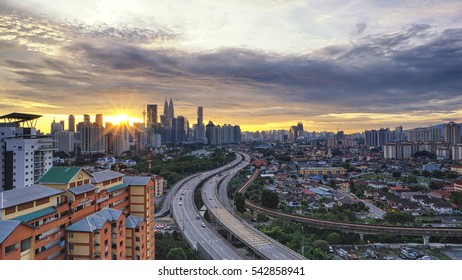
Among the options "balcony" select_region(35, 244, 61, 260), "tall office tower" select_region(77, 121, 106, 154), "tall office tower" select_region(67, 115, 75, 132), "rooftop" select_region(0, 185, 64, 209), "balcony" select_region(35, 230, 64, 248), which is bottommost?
"balcony" select_region(35, 244, 61, 260)

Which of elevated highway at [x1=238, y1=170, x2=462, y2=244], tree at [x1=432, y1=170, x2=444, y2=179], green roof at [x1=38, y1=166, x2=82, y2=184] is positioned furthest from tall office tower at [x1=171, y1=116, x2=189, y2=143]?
tree at [x1=432, y1=170, x2=444, y2=179]

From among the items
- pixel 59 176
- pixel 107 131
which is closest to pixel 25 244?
pixel 59 176

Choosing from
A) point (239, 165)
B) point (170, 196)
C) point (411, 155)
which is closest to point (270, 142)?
point (239, 165)

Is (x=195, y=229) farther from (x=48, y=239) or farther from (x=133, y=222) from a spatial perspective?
(x=48, y=239)

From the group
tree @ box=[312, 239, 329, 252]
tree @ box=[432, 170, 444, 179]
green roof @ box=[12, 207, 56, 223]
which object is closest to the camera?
green roof @ box=[12, 207, 56, 223]

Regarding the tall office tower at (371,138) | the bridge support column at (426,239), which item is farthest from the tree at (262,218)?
the tall office tower at (371,138)

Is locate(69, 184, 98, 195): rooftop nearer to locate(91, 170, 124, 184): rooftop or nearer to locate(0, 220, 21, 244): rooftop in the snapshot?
locate(91, 170, 124, 184): rooftop

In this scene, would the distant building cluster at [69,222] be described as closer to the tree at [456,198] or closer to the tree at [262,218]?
the tree at [262,218]
